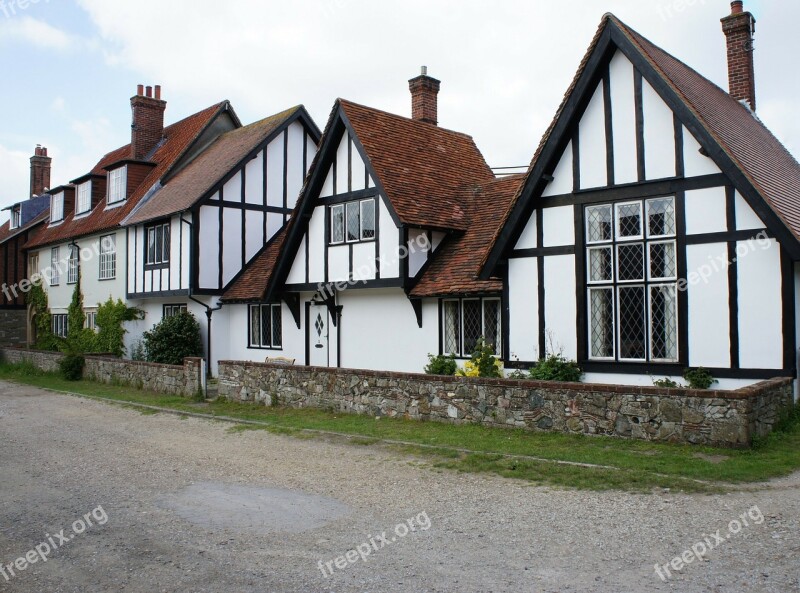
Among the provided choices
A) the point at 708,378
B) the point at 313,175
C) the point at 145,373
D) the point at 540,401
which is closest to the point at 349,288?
the point at 313,175

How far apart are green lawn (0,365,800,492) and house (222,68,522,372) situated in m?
4.13

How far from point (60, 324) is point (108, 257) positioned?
6.67 metres

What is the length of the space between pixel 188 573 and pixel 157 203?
2152cm

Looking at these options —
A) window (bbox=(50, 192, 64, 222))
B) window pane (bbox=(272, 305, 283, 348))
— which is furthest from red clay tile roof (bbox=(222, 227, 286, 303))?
window (bbox=(50, 192, 64, 222))

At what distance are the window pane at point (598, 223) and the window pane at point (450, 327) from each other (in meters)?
4.17

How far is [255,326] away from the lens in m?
23.1

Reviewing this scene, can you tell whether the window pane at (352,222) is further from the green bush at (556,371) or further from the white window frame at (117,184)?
the white window frame at (117,184)

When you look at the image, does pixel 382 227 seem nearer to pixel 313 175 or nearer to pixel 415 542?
pixel 313 175

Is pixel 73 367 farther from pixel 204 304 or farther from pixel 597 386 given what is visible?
pixel 597 386

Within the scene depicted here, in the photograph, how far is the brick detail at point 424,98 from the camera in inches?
936

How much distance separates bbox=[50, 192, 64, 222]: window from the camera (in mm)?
34125

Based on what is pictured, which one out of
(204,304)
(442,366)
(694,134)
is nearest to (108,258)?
(204,304)

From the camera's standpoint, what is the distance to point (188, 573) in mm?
5980

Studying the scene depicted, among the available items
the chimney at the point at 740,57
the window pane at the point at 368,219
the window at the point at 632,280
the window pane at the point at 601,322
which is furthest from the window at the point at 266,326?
the chimney at the point at 740,57
